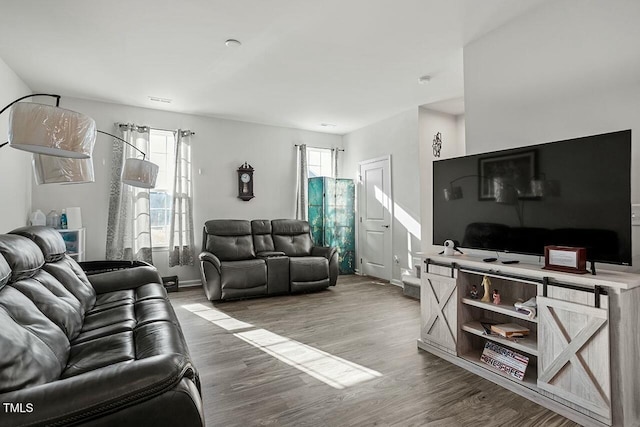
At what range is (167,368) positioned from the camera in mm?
1058

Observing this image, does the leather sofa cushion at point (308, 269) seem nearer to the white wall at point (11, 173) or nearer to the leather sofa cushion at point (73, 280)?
the leather sofa cushion at point (73, 280)

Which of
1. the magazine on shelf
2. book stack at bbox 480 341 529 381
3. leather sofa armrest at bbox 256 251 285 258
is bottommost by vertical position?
book stack at bbox 480 341 529 381

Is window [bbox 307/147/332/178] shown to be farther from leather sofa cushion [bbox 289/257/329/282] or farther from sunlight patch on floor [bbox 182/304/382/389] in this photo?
sunlight patch on floor [bbox 182/304/382/389]

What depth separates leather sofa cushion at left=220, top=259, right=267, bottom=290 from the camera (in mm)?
4453

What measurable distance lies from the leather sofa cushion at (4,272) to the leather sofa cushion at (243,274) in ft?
9.29

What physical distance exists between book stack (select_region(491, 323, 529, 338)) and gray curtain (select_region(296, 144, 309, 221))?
13.6 feet

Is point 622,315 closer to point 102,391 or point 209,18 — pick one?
point 102,391

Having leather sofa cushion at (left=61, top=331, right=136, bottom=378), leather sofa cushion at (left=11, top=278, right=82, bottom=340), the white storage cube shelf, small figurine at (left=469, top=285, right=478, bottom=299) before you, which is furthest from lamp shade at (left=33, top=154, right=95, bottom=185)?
small figurine at (left=469, top=285, right=478, bottom=299)

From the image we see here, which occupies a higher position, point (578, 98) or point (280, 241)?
point (578, 98)

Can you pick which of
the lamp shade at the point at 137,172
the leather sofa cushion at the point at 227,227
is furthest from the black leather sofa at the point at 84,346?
the leather sofa cushion at the point at 227,227

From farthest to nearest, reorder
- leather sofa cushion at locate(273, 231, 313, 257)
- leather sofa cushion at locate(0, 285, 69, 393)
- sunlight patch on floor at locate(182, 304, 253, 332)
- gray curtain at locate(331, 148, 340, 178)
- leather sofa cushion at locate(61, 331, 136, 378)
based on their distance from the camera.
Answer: gray curtain at locate(331, 148, 340, 178)
leather sofa cushion at locate(273, 231, 313, 257)
sunlight patch on floor at locate(182, 304, 253, 332)
leather sofa cushion at locate(61, 331, 136, 378)
leather sofa cushion at locate(0, 285, 69, 393)

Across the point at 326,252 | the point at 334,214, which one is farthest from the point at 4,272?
the point at 334,214

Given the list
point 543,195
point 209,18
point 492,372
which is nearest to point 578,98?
point 543,195

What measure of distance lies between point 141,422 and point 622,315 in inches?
86.9
